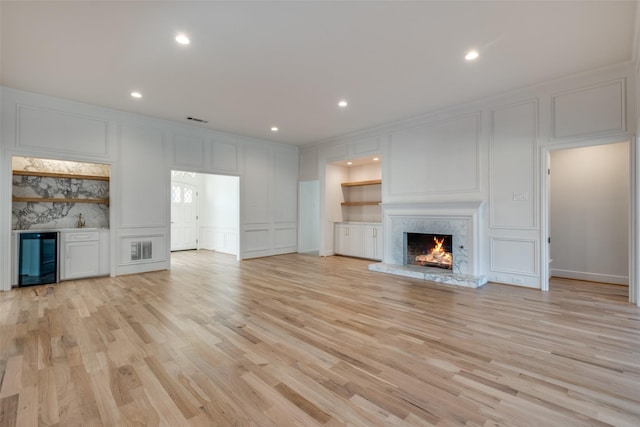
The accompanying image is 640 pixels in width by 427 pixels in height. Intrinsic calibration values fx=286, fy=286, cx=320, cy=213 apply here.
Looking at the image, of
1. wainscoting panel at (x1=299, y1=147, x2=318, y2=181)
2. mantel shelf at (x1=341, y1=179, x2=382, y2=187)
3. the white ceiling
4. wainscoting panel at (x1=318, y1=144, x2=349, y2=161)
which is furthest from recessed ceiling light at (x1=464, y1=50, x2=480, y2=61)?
wainscoting panel at (x1=299, y1=147, x2=318, y2=181)

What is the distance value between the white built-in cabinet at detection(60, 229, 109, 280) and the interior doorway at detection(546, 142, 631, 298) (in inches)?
311

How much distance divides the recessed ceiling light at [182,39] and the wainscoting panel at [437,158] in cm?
428

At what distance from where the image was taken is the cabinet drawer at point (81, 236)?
4991 mm

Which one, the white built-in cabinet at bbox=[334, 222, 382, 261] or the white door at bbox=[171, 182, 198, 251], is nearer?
the white built-in cabinet at bbox=[334, 222, 382, 261]

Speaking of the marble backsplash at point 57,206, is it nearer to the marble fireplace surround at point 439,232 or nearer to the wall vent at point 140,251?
the wall vent at point 140,251

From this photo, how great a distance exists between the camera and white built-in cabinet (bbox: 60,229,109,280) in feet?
16.3

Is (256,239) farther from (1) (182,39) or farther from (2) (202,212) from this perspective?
(1) (182,39)

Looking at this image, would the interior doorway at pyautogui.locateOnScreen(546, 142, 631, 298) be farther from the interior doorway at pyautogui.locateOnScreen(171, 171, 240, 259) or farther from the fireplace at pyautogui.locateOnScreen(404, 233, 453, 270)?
the interior doorway at pyautogui.locateOnScreen(171, 171, 240, 259)

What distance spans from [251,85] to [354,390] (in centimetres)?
415

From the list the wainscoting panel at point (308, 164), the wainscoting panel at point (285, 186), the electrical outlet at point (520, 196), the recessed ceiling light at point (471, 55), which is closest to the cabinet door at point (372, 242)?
the wainscoting panel at point (308, 164)

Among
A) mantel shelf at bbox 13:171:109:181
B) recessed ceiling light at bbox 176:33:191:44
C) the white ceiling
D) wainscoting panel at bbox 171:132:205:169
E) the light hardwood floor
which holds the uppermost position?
the white ceiling

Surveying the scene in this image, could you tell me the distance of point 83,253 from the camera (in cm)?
514

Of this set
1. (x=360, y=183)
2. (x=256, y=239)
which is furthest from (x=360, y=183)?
(x=256, y=239)

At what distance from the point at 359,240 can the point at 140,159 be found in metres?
5.27
